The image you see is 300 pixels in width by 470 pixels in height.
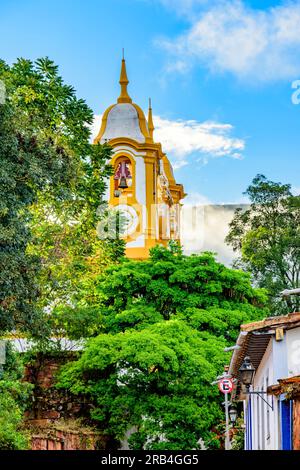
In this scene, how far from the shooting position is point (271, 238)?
5222cm

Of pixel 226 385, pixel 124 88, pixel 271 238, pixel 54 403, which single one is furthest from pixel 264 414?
pixel 124 88

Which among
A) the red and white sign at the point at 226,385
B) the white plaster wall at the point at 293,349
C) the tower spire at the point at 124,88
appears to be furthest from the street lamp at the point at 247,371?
the tower spire at the point at 124,88

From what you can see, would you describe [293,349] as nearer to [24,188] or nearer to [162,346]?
[24,188]

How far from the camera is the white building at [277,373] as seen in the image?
51.7 feet

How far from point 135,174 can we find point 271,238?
13.4 metres

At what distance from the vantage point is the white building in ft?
51.7

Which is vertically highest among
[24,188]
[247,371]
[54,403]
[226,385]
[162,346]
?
[24,188]

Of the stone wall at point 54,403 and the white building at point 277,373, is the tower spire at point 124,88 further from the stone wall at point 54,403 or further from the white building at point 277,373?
the white building at point 277,373

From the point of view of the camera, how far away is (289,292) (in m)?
14.4
